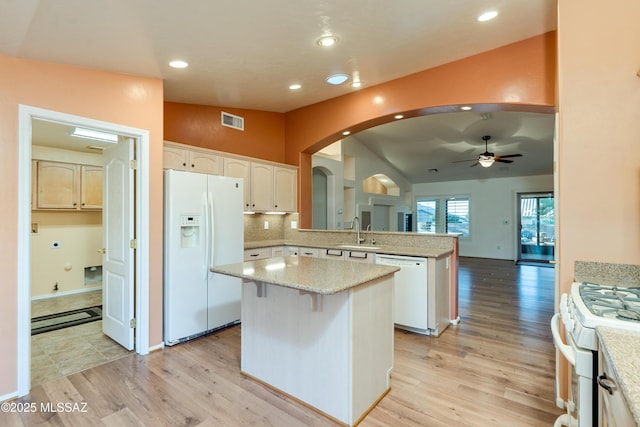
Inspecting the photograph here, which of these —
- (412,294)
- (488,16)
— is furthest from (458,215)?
(488,16)

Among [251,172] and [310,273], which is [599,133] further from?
[251,172]

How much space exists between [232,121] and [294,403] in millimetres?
3691

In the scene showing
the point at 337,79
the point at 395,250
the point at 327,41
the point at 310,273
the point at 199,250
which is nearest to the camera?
the point at 310,273

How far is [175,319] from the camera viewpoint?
A: 10.4 feet

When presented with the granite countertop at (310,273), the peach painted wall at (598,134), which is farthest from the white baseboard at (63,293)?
the peach painted wall at (598,134)

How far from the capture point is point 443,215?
10.7 m

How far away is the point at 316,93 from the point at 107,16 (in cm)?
247

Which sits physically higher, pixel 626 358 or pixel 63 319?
pixel 626 358

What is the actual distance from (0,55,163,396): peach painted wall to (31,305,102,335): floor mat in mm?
1564

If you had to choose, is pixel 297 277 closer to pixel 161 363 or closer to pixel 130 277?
pixel 161 363

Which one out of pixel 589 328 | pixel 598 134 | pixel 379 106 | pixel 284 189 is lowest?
pixel 589 328

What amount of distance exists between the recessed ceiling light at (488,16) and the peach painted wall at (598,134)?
16.8 inches

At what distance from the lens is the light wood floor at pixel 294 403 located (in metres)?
2.04

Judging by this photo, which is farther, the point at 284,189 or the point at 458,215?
the point at 458,215
